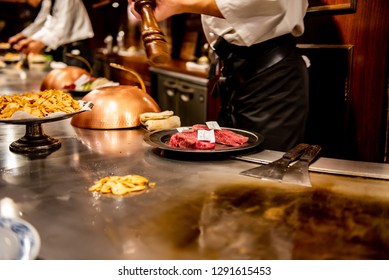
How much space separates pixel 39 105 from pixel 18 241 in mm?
808

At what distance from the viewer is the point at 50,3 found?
457 cm

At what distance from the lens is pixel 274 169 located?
3.59 feet

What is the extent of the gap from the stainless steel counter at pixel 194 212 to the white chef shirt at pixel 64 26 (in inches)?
131

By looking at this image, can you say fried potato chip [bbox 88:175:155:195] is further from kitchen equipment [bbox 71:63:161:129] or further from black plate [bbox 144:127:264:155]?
kitchen equipment [bbox 71:63:161:129]

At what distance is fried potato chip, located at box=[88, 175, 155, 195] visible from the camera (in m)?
0.97

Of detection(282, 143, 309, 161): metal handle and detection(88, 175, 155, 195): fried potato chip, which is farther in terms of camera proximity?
detection(282, 143, 309, 161): metal handle

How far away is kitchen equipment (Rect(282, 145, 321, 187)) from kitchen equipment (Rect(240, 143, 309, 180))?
14 mm

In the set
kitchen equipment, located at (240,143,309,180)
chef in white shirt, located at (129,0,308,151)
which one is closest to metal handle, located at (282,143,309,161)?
kitchen equipment, located at (240,143,309,180)

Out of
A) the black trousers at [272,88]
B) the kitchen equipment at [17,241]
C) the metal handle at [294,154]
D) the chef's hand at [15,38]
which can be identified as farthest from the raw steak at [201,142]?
the chef's hand at [15,38]

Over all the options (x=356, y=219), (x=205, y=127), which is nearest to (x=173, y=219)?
(x=356, y=219)

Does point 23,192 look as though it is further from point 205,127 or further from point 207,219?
point 205,127

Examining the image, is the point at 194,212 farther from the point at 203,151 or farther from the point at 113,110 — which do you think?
the point at 113,110
